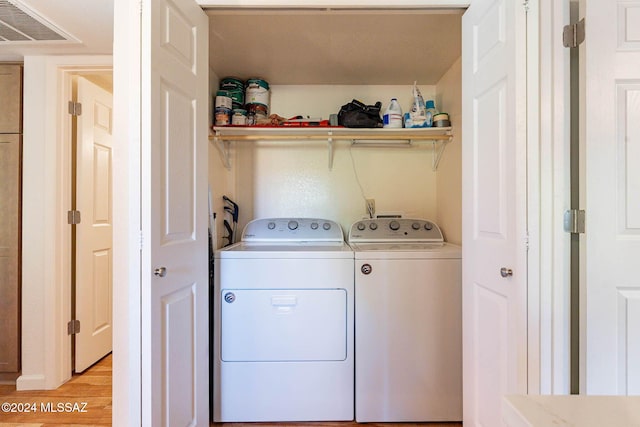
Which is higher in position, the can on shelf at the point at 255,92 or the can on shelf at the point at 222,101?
the can on shelf at the point at 255,92

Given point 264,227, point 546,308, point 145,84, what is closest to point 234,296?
point 264,227

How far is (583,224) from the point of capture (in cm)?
102

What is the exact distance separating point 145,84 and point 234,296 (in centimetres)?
110

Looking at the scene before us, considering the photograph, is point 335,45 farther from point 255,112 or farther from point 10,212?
point 10,212

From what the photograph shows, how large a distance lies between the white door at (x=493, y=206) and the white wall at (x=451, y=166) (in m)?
0.70

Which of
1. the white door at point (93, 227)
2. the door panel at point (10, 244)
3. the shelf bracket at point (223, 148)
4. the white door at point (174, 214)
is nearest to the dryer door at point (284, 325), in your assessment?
the white door at point (174, 214)

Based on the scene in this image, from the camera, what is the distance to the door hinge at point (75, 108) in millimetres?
2215

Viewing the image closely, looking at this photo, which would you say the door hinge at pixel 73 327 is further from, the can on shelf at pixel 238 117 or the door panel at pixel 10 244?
the can on shelf at pixel 238 117

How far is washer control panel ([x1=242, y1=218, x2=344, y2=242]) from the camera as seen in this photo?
221 cm

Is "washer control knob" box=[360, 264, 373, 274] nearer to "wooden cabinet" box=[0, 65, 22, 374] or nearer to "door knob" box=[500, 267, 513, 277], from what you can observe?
"door knob" box=[500, 267, 513, 277]

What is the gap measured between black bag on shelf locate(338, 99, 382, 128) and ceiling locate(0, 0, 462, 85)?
28 cm

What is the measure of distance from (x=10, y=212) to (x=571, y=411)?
114 inches
